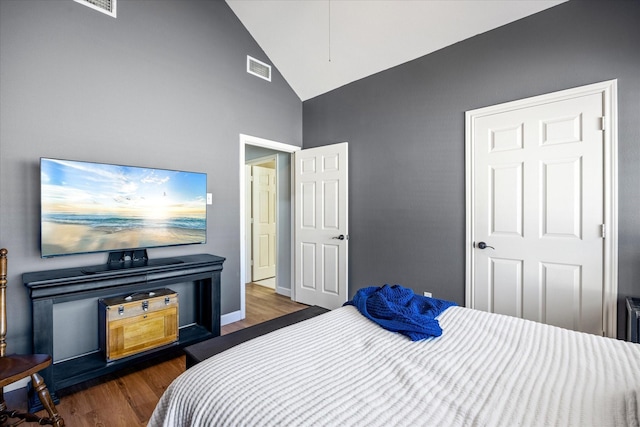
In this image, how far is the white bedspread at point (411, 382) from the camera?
32.4 inches

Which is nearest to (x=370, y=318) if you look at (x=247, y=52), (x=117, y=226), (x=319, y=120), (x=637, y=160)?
(x=117, y=226)

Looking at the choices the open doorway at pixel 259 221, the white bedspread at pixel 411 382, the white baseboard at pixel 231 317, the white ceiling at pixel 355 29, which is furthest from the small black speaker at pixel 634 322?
the open doorway at pixel 259 221

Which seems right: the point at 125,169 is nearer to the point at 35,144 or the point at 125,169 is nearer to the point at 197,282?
the point at 35,144

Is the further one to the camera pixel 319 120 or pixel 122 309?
pixel 319 120

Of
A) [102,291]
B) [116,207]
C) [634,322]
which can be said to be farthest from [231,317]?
[634,322]

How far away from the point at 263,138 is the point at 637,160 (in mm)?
3375

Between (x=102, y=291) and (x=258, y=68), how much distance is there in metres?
2.88

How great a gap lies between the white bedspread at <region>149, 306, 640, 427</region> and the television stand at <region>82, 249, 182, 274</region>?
1.53 m

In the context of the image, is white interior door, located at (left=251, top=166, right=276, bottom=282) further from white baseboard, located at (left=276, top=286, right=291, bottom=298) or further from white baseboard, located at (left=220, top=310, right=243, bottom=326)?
white baseboard, located at (left=220, top=310, right=243, bottom=326)

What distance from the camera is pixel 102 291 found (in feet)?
6.91

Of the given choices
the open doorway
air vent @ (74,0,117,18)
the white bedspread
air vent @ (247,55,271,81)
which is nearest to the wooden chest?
the white bedspread

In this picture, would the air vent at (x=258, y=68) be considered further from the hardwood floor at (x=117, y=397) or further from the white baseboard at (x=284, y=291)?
the hardwood floor at (x=117, y=397)

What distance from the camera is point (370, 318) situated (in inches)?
60.8

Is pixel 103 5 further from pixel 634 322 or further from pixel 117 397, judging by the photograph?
pixel 634 322
